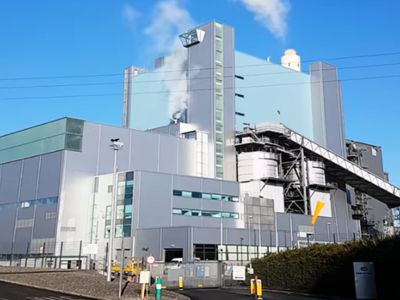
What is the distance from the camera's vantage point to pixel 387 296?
87.7ft

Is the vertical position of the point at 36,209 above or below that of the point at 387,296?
above

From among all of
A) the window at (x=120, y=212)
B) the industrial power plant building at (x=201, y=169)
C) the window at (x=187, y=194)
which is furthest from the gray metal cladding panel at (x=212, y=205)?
the window at (x=120, y=212)

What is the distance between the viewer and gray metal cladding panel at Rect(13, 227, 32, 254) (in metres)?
68.4

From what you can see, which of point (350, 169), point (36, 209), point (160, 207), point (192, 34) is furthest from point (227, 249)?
point (192, 34)

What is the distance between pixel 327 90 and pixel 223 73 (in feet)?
88.0

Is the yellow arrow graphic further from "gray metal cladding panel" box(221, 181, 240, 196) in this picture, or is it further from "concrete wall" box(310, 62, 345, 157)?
"gray metal cladding panel" box(221, 181, 240, 196)

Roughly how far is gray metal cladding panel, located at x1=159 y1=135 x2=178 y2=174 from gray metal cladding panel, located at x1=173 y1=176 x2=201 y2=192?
26.0ft

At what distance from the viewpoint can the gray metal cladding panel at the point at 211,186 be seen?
7034 centimetres

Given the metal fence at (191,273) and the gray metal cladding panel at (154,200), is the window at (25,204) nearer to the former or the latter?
the gray metal cladding panel at (154,200)

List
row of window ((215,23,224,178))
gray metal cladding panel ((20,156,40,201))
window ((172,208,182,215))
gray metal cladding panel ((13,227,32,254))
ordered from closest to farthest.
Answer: window ((172,208,182,215))
gray metal cladding panel ((13,227,32,254))
gray metal cladding panel ((20,156,40,201))
row of window ((215,23,224,178))

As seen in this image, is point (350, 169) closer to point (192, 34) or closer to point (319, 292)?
point (192, 34)

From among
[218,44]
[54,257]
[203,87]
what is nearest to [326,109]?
[218,44]

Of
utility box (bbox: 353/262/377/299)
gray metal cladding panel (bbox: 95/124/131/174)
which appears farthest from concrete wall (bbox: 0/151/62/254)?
utility box (bbox: 353/262/377/299)

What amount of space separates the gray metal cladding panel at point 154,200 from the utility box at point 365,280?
40.0 meters
